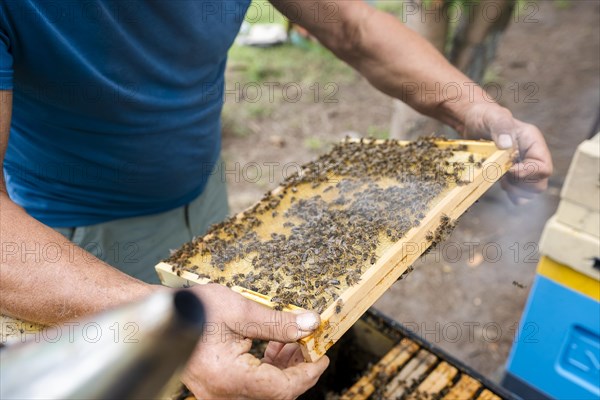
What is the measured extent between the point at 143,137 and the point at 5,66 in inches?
35.9

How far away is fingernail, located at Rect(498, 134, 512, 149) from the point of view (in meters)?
2.58

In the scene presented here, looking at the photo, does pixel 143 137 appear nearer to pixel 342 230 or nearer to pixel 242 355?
pixel 342 230

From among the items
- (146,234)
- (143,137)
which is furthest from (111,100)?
(146,234)

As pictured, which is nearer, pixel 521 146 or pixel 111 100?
pixel 111 100

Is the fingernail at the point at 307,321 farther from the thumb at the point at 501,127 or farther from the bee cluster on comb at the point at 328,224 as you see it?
the thumb at the point at 501,127

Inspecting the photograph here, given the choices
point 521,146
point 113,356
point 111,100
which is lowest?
point 521,146

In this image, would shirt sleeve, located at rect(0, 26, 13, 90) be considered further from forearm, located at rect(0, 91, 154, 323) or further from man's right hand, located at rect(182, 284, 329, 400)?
man's right hand, located at rect(182, 284, 329, 400)

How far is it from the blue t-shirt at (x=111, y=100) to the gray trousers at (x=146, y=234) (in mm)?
75

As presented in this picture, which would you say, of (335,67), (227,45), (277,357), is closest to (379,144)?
(227,45)

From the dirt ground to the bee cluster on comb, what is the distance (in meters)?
2.22

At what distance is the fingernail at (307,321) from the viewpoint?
170 centimetres

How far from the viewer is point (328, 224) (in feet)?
7.70

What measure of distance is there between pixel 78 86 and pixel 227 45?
0.97 metres

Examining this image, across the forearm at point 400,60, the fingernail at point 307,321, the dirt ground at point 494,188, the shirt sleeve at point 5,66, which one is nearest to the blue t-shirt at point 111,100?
the shirt sleeve at point 5,66
